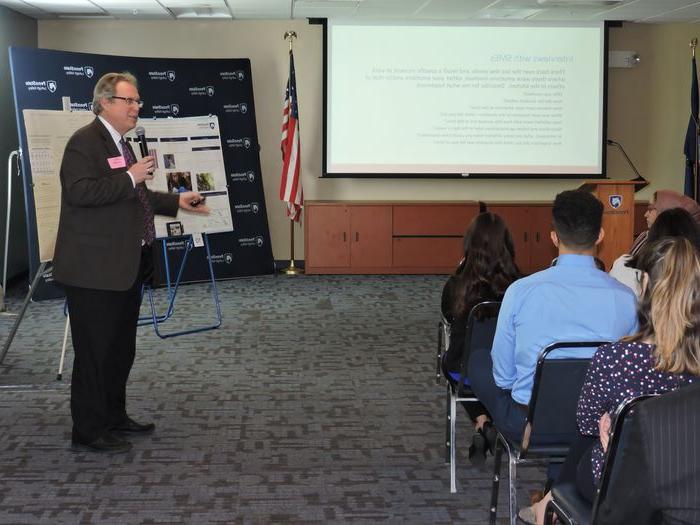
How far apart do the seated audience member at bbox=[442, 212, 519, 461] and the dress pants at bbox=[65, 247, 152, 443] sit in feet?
4.72

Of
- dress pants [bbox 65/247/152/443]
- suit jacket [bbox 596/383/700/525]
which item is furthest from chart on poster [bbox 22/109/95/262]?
suit jacket [bbox 596/383/700/525]

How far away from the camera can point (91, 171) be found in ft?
12.4

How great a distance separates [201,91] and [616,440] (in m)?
7.94

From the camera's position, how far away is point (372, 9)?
30.9 feet

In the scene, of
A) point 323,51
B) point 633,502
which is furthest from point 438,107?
point 633,502

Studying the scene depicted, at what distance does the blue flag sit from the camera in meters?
10.1

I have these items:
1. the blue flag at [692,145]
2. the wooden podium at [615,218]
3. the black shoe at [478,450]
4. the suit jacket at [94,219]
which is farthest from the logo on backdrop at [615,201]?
the suit jacket at [94,219]

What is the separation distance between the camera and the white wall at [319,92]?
10008mm

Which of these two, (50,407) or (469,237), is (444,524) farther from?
(50,407)

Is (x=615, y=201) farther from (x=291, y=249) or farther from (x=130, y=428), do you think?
(x=130, y=428)

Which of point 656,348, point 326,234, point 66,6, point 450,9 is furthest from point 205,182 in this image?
point 656,348

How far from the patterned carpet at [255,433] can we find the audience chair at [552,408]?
681 millimetres

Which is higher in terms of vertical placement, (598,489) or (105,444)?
(598,489)

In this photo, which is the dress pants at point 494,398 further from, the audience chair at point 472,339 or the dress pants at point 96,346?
the dress pants at point 96,346
